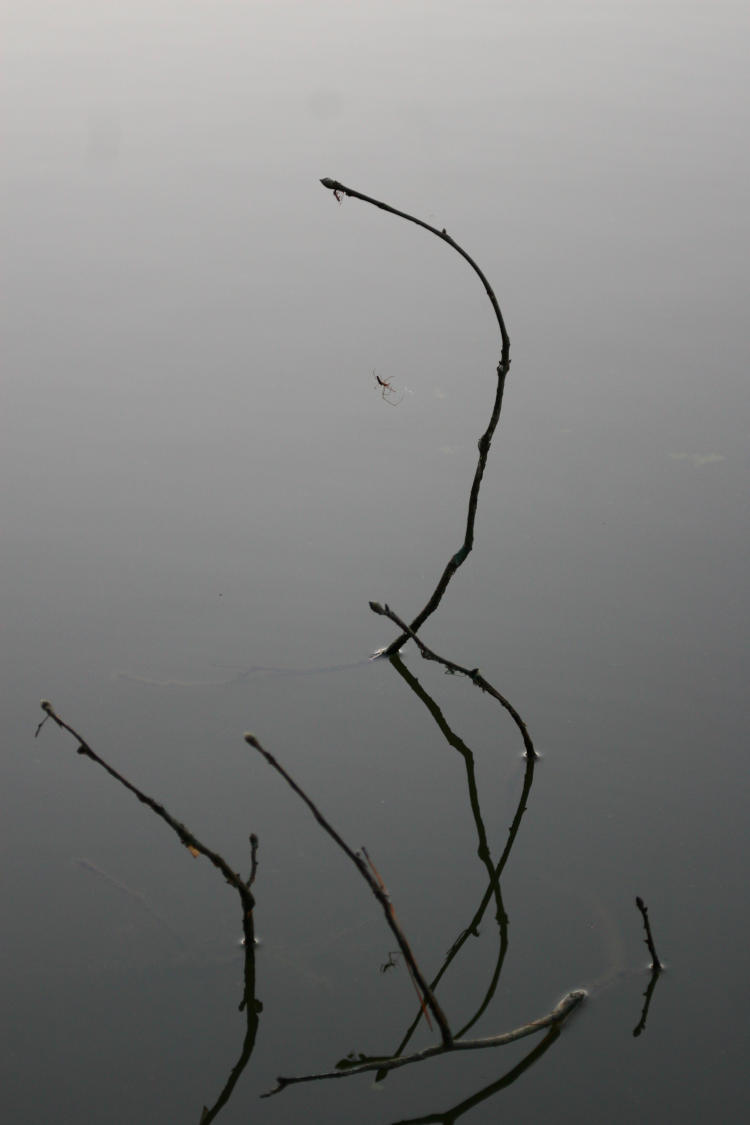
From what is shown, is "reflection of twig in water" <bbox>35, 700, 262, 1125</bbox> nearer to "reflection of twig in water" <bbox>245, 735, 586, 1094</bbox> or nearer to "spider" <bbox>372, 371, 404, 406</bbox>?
"reflection of twig in water" <bbox>245, 735, 586, 1094</bbox>

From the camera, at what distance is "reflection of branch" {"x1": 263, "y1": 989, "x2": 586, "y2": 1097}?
1.54 meters

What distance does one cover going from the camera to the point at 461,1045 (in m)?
1.54

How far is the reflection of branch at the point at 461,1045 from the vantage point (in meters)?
1.54

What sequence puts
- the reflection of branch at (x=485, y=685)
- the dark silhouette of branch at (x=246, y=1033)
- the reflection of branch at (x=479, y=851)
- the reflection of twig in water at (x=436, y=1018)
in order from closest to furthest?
the reflection of twig in water at (x=436, y=1018), the dark silhouette of branch at (x=246, y=1033), the reflection of branch at (x=479, y=851), the reflection of branch at (x=485, y=685)

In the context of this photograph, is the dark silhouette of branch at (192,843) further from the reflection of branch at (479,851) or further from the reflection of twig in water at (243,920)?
the reflection of branch at (479,851)

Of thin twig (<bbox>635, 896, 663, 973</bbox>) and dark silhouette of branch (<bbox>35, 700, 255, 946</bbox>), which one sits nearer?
dark silhouette of branch (<bbox>35, 700, 255, 946</bbox>)

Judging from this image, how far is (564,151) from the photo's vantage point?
178 inches

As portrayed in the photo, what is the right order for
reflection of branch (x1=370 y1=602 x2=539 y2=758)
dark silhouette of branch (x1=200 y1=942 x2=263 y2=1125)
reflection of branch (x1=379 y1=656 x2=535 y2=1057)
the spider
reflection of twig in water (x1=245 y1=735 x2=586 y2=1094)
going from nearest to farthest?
reflection of twig in water (x1=245 y1=735 x2=586 y2=1094), dark silhouette of branch (x1=200 y1=942 x2=263 y2=1125), reflection of branch (x1=379 y1=656 x2=535 y2=1057), reflection of branch (x1=370 y1=602 x2=539 y2=758), the spider

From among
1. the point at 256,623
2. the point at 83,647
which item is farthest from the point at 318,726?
the point at 83,647

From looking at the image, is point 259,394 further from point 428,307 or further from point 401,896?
point 401,896

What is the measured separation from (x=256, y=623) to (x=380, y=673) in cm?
32

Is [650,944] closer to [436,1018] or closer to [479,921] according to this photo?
[479,921]

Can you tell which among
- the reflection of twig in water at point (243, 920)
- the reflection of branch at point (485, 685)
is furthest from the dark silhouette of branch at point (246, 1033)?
the reflection of branch at point (485, 685)

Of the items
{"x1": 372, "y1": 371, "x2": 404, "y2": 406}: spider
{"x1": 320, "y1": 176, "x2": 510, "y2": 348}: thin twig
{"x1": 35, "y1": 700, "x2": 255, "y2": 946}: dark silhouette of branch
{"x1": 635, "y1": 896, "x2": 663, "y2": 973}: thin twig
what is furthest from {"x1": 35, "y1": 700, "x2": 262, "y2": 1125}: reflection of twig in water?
{"x1": 372, "y1": 371, "x2": 404, "y2": 406}: spider
